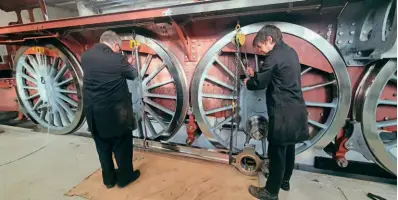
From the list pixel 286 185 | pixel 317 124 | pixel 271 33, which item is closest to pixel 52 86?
pixel 271 33

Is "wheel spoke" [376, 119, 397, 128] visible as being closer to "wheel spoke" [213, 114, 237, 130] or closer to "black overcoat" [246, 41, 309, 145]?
"black overcoat" [246, 41, 309, 145]

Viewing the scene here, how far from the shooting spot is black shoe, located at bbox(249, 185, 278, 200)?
54.3 inches

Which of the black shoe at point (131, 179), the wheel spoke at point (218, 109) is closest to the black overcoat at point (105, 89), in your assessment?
the black shoe at point (131, 179)

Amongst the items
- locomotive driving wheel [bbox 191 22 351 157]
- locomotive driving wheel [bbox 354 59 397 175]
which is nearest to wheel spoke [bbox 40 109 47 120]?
locomotive driving wheel [bbox 191 22 351 157]

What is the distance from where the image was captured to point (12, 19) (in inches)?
158

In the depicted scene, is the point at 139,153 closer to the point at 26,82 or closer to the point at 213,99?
the point at 213,99

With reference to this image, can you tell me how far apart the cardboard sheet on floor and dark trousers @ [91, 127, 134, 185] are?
3.5 inches

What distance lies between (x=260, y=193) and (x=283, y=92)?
2.47 feet

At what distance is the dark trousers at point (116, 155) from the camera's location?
1.48 metres

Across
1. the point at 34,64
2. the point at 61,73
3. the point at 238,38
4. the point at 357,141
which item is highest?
the point at 238,38

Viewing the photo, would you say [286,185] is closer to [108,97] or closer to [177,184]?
[177,184]

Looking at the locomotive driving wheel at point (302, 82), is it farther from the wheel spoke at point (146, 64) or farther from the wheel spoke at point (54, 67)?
the wheel spoke at point (54, 67)

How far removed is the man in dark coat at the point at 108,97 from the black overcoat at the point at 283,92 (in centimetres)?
94

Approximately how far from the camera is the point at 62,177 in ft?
5.75
